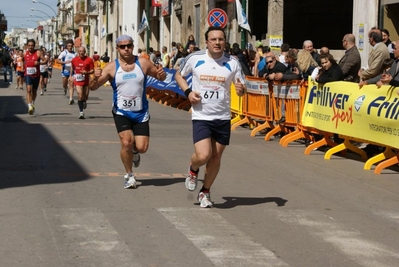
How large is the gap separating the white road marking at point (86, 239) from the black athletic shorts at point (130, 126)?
183 centimetres

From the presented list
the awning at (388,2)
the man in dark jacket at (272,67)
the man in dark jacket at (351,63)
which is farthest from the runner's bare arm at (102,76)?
the awning at (388,2)

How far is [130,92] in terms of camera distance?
10508 mm

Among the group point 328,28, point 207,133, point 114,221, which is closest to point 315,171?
point 207,133

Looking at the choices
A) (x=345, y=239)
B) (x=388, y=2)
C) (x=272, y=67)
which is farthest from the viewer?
(x=388, y=2)

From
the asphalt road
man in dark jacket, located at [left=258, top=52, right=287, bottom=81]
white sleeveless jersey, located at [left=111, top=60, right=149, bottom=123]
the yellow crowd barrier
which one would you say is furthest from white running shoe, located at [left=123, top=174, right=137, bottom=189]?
man in dark jacket, located at [left=258, top=52, right=287, bottom=81]

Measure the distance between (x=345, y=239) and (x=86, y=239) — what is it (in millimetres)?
2358

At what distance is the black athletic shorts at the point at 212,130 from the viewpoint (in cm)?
907

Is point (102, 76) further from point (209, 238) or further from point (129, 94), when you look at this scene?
point (209, 238)

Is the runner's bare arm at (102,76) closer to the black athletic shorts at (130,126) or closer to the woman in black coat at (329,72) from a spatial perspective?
the black athletic shorts at (130,126)

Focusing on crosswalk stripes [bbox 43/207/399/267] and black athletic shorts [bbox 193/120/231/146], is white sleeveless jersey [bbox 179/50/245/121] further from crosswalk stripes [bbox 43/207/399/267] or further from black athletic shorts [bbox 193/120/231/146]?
crosswalk stripes [bbox 43/207/399/267]

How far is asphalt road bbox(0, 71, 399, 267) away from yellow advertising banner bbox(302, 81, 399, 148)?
531mm

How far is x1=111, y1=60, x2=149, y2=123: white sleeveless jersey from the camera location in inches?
413

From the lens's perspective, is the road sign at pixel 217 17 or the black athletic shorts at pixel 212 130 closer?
the black athletic shorts at pixel 212 130

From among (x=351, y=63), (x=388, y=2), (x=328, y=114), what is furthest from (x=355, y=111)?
(x=388, y=2)
